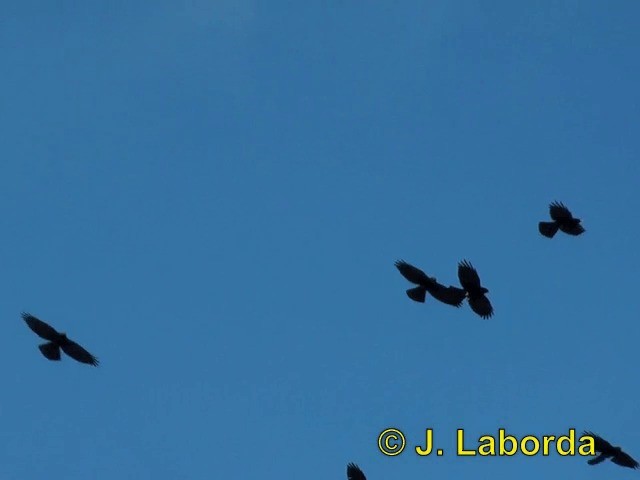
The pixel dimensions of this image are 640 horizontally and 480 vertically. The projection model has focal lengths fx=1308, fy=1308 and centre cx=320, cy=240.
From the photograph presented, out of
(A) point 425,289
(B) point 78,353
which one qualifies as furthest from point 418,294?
(B) point 78,353

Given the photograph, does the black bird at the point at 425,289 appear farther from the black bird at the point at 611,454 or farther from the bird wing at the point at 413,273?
the black bird at the point at 611,454

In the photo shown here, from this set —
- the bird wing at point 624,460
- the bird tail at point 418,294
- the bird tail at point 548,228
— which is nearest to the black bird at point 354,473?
the bird tail at point 418,294

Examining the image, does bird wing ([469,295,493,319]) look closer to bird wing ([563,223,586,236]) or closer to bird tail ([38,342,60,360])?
bird wing ([563,223,586,236])

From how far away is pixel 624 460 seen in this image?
104 feet

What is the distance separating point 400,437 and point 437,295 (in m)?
3.99

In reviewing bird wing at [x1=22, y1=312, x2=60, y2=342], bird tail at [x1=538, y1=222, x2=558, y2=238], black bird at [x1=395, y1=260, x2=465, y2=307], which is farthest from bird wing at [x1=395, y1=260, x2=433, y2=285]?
bird wing at [x1=22, y1=312, x2=60, y2=342]

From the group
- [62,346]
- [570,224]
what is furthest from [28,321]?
[570,224]

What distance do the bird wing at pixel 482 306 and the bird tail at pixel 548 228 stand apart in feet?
7.02

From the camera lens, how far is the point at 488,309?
31.0 metres

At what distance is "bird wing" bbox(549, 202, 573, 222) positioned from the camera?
101 feet

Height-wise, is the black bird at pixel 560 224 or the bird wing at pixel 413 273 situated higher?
the black bird at pixel 560 224

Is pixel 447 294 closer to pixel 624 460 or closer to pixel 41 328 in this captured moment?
pixel 624 460

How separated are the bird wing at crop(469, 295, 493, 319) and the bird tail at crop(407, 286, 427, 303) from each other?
1.11m

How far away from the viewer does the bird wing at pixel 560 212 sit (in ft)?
101
